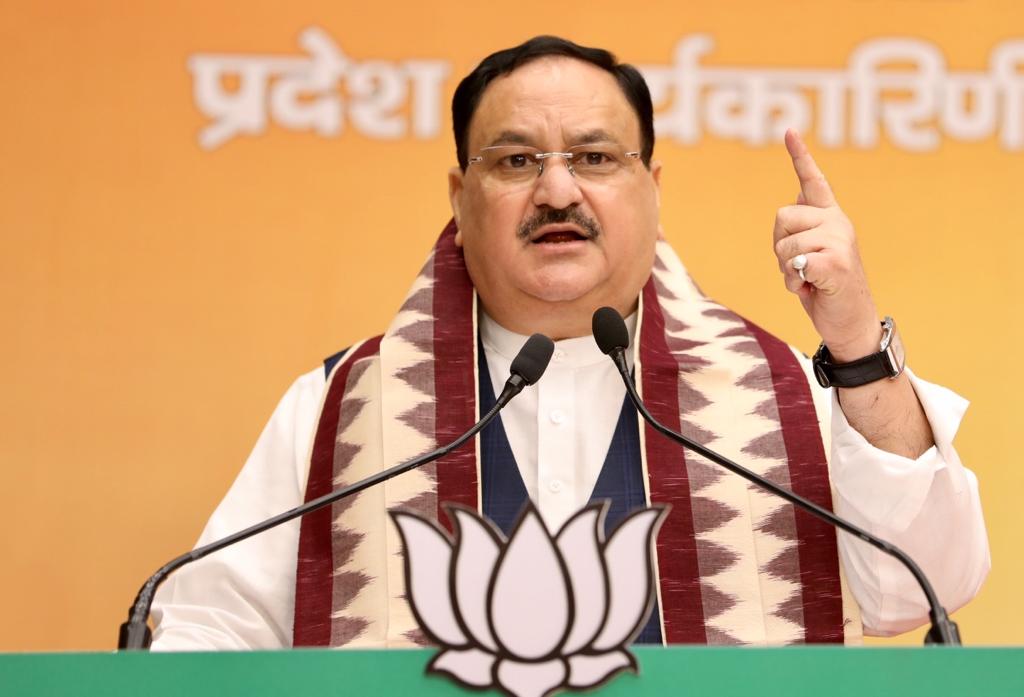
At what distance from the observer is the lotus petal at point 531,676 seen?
51.8 inches

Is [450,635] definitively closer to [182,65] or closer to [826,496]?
[826,496]

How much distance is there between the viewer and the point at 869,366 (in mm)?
2117

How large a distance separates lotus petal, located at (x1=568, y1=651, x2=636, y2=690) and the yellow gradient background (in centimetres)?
206

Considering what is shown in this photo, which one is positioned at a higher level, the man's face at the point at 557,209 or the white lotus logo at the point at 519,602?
the man's face at the point at 557,209

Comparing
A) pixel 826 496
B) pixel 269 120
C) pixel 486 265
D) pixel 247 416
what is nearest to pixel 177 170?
pixel 269 120

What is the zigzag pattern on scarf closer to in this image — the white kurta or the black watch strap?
the white kurta

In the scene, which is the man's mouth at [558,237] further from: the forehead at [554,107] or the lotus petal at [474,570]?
the lotus petal at [474,570]

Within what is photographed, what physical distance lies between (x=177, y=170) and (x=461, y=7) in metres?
0.82

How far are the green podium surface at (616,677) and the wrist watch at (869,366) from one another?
0.83 metres

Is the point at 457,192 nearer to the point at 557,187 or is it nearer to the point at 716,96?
the point at 557,187

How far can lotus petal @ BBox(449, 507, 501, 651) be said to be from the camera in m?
1.33

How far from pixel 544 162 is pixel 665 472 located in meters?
0.64

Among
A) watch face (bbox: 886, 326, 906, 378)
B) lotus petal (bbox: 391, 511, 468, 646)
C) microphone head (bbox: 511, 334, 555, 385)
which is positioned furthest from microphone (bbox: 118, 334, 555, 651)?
watch face (bbox: 886, 326, 906, 378)

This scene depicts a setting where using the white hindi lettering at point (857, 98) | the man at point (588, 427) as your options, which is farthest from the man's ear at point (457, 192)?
the white hindi lettering at point (857, 98)
